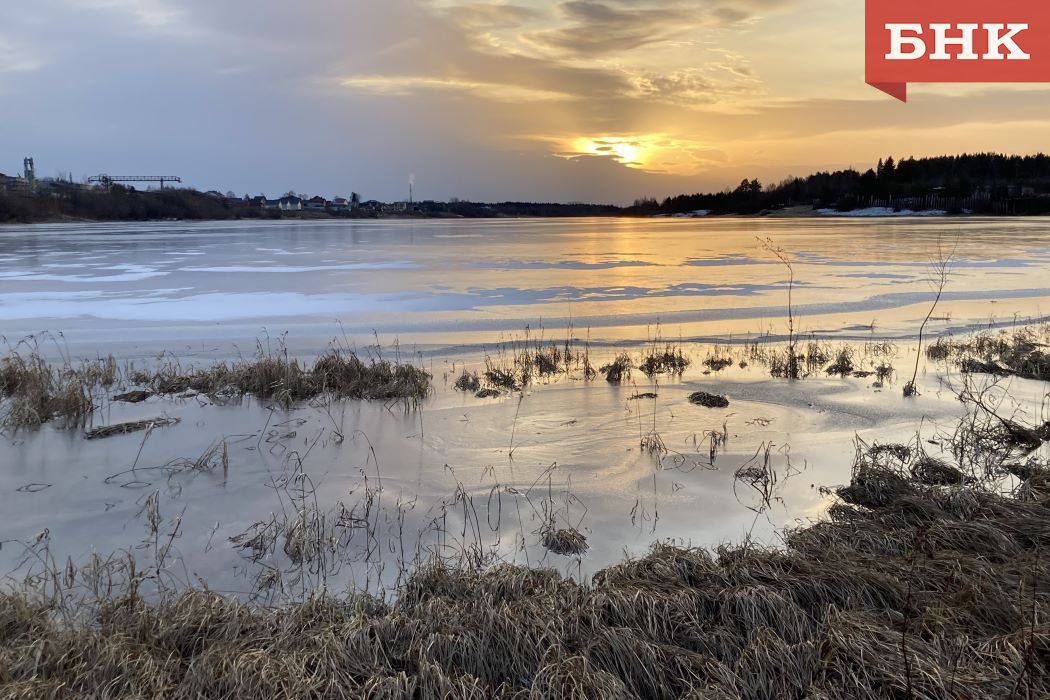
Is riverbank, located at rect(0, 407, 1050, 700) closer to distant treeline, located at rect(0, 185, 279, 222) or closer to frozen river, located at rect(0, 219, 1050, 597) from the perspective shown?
frozen river, located at rect(0, 219, 1050, 597)

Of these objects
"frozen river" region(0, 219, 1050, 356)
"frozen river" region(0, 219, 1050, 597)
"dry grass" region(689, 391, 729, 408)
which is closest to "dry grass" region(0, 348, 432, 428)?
"frozen river" region(0, 219, 1050, 597)

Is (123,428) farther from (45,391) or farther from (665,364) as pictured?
(665,364)

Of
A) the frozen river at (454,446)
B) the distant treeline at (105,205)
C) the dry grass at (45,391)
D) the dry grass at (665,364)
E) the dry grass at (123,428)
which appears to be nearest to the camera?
the frozen river at (454,446)

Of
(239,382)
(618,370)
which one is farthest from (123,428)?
(618,370)

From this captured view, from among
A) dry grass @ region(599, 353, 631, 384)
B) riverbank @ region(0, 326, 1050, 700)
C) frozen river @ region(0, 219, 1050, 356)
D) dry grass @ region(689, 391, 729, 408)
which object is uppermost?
frozen river @ region(0, 219, 1050, 356)

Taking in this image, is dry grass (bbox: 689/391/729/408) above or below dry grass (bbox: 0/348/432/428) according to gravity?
below

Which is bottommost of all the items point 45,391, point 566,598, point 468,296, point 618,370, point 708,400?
point 566,598

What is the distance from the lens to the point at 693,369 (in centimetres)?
1045

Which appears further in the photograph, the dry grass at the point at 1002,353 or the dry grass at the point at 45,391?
the dry grass at the point at 1002,353

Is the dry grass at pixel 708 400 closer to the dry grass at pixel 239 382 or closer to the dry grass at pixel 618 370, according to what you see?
the dry grass at pixel 618 370

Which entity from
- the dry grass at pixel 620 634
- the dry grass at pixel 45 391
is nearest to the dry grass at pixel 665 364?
the dry grass at pixel 620 634

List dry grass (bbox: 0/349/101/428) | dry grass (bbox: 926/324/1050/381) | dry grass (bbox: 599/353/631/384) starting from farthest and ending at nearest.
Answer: dry grass (bbox: 599/353/631/384)
dry grass (bbox: 926/324/1050/381)
dry grass (bbox: 0/349/101/428)

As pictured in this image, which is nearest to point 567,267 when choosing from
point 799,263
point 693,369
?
point 799,263

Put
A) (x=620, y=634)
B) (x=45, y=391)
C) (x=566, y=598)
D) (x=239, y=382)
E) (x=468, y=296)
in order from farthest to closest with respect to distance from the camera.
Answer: (x=468, y=296) < (x=239, y=382) < (x=45, y=391) < (x=566, y=598) < (x=620, y=634)
